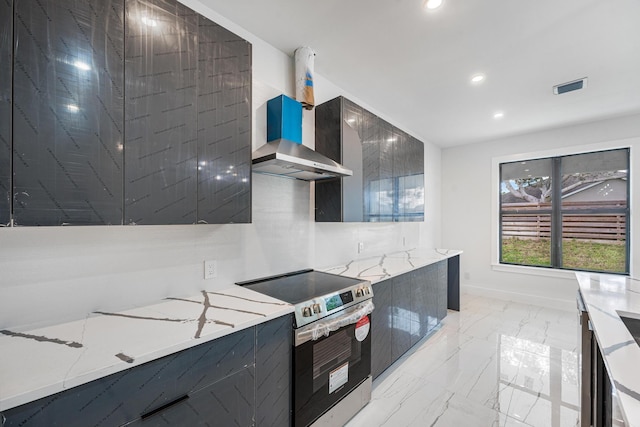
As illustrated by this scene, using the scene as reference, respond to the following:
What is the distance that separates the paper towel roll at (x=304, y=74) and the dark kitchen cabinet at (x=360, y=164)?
0.30 meters

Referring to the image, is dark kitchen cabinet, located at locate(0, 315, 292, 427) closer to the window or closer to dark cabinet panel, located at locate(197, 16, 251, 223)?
dark cabinet panel, located at locate(197, 16, 251, 223)

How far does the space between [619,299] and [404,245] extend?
2.41 m

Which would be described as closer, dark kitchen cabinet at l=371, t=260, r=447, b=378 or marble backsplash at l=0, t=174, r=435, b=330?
marble backsplash at l=0, t=174, r=435, b=330

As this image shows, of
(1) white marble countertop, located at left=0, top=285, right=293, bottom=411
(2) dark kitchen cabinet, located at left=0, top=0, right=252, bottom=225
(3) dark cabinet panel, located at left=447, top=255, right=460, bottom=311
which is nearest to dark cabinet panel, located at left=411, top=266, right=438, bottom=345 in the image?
(3) dark cabinet panel, located at left=447, top=255, right=460, bottom=311

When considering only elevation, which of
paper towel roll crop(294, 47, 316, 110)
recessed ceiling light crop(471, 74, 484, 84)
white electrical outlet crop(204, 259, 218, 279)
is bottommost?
white electrical outlet crop(204, 259, 218, 279)

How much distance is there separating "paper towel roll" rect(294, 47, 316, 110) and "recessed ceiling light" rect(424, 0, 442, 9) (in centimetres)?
86

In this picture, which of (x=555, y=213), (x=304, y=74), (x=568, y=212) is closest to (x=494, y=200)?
(x=555, y=213)

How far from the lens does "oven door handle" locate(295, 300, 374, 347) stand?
4.84 feet

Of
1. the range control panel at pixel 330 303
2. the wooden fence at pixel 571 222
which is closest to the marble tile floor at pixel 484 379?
the range control panel at pixel 330 303

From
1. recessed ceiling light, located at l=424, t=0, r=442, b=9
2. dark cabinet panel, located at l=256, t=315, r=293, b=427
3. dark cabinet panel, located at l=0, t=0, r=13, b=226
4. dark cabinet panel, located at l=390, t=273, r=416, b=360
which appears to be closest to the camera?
dark cabinet panel, located at l=0, t=0, r=13, b=226

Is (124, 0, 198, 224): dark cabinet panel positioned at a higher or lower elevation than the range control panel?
higher

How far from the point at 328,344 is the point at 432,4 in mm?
2171

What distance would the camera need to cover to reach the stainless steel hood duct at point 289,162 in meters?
1.67

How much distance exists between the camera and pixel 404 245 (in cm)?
389
